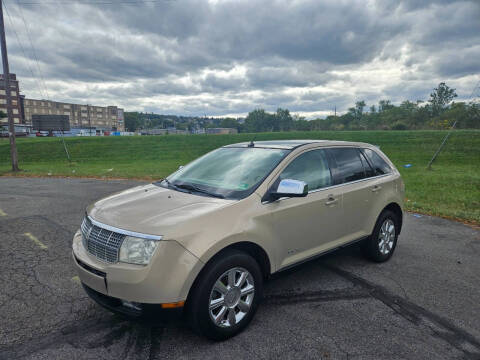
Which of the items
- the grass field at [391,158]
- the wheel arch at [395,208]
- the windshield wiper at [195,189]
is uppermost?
the windshield wiper at [195,189]

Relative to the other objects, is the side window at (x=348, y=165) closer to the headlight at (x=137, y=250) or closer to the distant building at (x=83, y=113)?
the headlight at (x=137, y=250)

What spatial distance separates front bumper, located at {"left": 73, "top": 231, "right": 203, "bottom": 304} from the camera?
7.70ft

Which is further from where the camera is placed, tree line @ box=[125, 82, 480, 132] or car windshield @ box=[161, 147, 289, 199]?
tree line @ box=[125, 82, 480, 132]

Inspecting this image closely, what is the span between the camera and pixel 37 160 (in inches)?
1059

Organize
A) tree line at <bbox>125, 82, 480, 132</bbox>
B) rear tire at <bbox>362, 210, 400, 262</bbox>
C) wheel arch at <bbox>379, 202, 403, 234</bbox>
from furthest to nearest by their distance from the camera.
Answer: tree line at <bbox>125, 82, 480, 132</bbox> < wheel arch at <bbox>379, 202, 403, 234</bbox> < rear tire at <bbox>362, 210, 400, 262</bbox>

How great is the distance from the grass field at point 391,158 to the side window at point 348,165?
4.26 metres

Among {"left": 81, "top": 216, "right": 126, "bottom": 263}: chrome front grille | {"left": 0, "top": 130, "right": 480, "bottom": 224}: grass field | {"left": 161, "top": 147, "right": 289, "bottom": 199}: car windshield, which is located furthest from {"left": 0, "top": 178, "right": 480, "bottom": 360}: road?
{"left": 0, "top": 130, "right": 480, "bottom": 224}: grass field

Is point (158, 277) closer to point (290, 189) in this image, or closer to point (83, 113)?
point (290, 189)

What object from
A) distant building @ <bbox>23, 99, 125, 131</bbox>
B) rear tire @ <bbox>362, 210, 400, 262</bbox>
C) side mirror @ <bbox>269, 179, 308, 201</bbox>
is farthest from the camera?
distant building @ <bbox>23, 99, 125, 131</bbox>

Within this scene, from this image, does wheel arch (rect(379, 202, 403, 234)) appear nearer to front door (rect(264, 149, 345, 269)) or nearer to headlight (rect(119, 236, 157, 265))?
front door (rect(264, 149, 345, 269))

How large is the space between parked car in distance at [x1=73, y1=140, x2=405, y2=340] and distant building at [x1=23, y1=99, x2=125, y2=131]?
409ft

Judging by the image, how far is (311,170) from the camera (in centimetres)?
364

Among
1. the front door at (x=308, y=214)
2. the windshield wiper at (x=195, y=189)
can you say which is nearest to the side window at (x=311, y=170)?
the front door at (x=308, y=214)

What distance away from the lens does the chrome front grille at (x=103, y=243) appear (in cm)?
249
